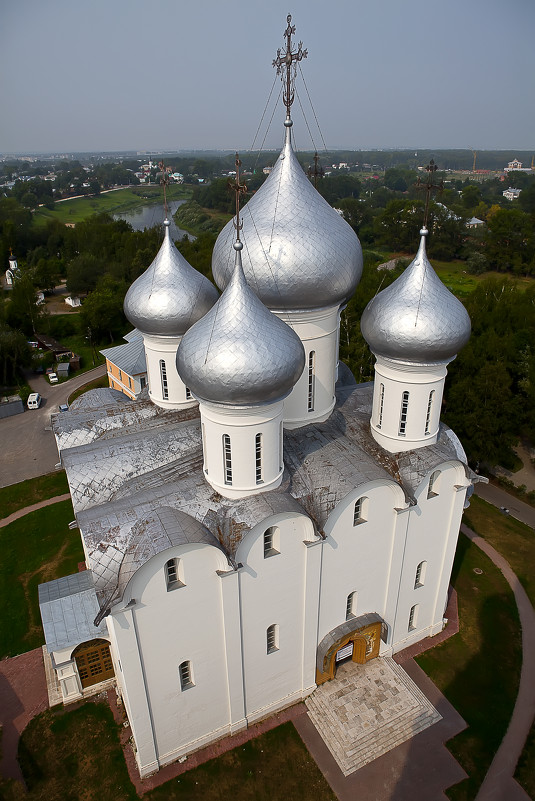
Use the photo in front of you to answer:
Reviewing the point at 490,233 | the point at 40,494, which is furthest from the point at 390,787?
the point at 490,233

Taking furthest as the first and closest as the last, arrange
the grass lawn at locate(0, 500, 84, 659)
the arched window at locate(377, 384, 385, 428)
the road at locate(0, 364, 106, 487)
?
the road at locate(0, 364, 106, 487) → the grass lawn at locate(0, 500, 84, 659) → the arched window at locate(377, 384, 385, 428)

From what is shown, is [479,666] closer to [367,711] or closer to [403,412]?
[367,711]

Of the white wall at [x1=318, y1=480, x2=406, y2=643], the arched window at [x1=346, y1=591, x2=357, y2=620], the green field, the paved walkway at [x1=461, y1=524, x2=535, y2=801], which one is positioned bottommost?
the paved walkway at [x1=461, y1=524, x2=535, y2=801]

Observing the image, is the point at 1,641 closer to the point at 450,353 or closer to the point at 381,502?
the point at 381,502

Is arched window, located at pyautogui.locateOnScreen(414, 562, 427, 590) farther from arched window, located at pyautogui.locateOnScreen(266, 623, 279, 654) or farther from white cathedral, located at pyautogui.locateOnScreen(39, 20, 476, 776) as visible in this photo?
arched window, located at pyautogui.locateOnScreen(266, 623, 279, 654)

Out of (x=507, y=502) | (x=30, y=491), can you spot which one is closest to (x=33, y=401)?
(x=30, y=491)

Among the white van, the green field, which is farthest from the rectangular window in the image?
the green field
